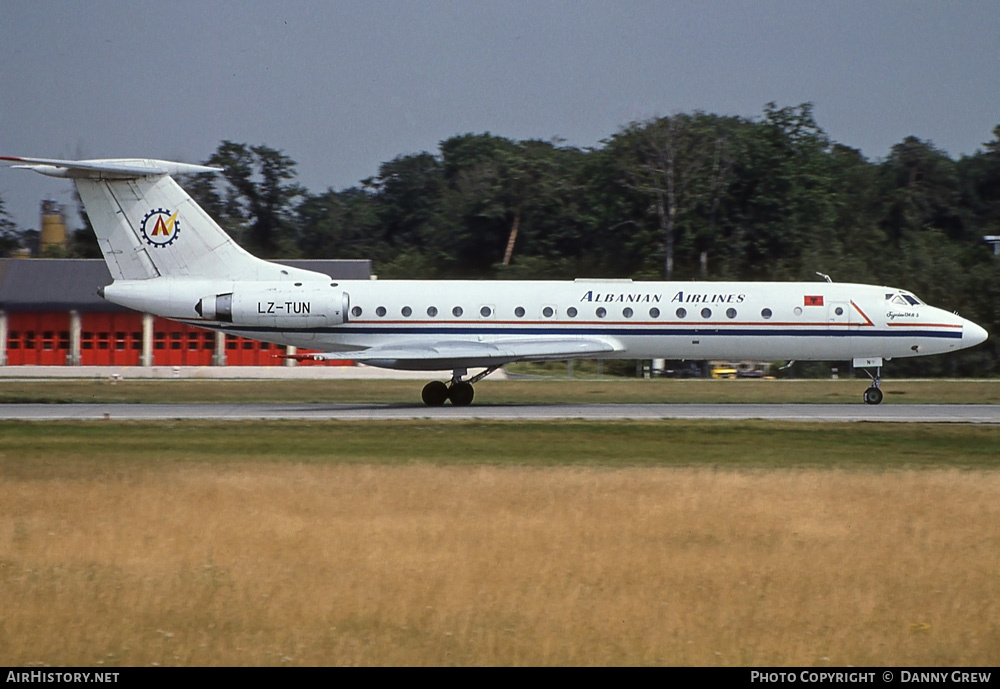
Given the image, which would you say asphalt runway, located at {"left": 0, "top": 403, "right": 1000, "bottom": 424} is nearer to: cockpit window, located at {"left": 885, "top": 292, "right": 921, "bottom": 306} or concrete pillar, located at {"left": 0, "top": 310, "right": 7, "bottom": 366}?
cockpit window, located at {"left": 885, "top": 292, "right": 921, "bottom": 306}

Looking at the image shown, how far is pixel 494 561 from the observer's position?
1080 centimetres

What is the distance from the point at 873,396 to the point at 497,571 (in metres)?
22.2

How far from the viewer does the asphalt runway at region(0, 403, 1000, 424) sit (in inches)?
1020

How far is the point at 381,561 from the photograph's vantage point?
1080 cm

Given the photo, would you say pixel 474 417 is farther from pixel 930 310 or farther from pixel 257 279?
pixel 930 310

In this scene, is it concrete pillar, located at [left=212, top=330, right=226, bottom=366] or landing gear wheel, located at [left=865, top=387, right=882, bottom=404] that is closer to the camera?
landing gear wheel, located at [left=865, top=387, right=882, bottom=404]

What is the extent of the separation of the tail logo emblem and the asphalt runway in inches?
162

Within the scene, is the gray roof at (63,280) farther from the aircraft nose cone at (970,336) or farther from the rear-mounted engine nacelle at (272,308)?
the aircraft nose cone at (970,336)

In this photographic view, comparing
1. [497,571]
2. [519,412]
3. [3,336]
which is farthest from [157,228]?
[3,336]

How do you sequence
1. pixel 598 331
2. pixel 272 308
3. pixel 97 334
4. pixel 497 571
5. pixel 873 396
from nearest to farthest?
pixel 497 571, pixel 272 308, pixel 598 331, pixel 873 396, pixel 97 334

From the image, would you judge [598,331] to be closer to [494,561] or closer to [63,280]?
[494,561]

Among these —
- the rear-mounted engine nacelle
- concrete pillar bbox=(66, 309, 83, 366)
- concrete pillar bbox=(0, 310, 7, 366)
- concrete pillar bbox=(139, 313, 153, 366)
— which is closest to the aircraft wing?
the rear-mounted engine nacelle

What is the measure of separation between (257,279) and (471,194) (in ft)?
135
